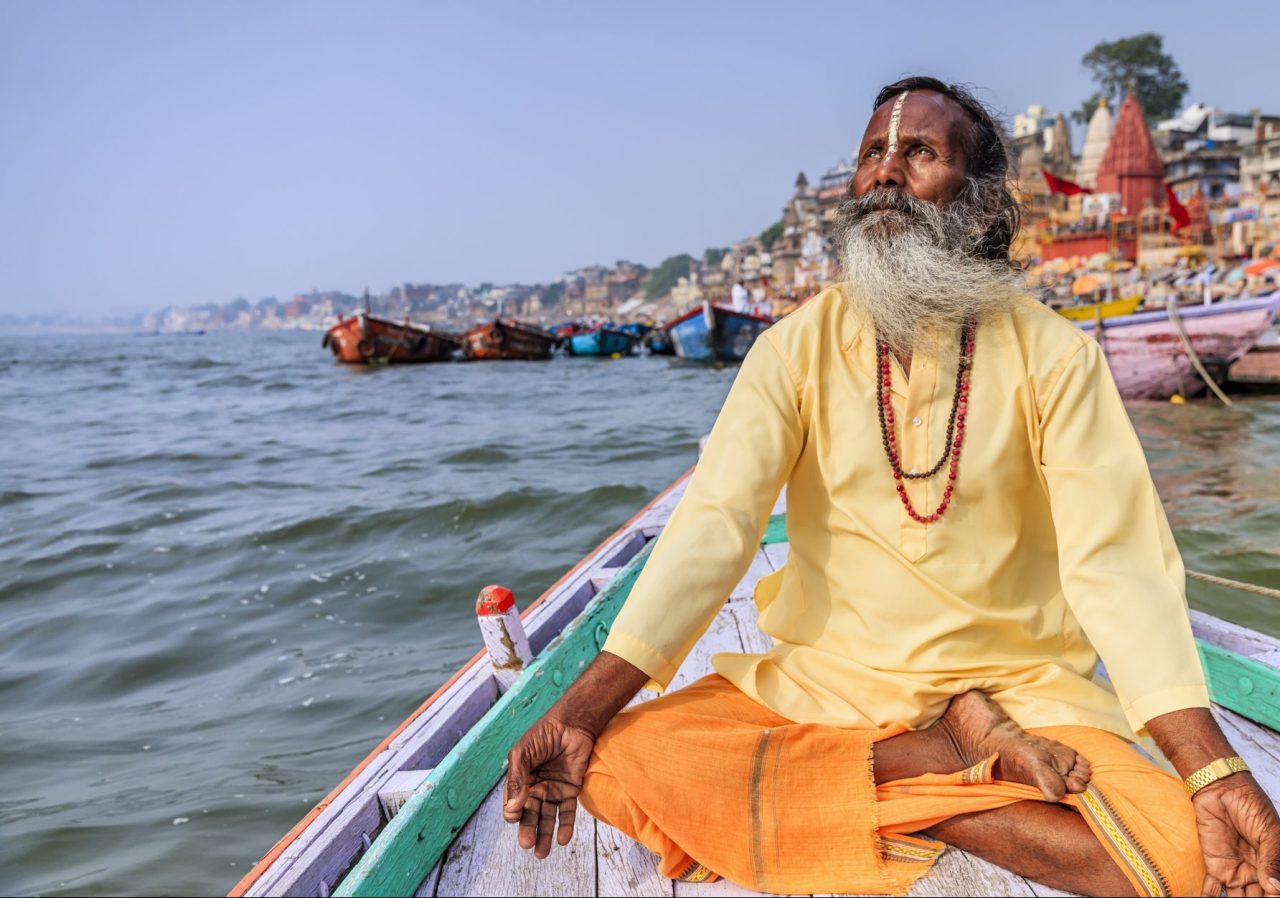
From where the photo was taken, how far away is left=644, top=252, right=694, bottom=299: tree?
12381cm

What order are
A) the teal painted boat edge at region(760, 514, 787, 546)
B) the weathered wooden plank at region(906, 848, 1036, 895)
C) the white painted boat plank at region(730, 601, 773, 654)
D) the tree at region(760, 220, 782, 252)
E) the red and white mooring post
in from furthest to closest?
the tree at region(760, 220, 782, 252) → the teal painted boat edge at region(760, 514, 787, 546) → the white painted boat plank at region(730, 601, 773, 654) → the red and white mooring post → the weathered wooden plank at region(906, 848, 1036, 895)

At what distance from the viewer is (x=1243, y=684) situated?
221 cm

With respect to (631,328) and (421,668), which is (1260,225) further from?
(421,668)

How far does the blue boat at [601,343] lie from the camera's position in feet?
116

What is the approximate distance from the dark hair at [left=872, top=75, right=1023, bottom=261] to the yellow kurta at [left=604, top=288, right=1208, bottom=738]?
0.50 feet

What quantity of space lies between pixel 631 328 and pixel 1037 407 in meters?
37.9

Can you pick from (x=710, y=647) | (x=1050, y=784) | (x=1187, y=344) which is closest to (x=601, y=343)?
(x=1187, y=344)

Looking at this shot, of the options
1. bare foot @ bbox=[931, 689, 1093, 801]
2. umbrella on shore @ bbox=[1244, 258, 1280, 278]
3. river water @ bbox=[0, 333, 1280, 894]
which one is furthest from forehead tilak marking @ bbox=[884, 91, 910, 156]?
umbrella on shore @ bbox=[1244, 258, 1280, 278]

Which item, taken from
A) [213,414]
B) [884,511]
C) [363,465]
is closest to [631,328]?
[213,414]

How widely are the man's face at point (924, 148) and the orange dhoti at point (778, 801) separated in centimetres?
101

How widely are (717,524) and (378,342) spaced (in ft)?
102

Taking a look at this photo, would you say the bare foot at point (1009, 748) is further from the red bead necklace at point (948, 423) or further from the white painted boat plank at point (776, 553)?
the white painted boat plank at point (776, 553)

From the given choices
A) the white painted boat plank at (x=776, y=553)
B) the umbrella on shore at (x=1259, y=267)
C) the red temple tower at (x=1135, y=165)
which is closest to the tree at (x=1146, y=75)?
the red temple tower at (x=1135, y=165)

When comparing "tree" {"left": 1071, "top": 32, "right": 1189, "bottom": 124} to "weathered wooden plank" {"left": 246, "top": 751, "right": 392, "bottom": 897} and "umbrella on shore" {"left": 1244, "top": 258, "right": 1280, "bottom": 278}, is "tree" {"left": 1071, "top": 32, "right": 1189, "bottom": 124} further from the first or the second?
"weathered wooden plank" {"left": 246, "top": 751, "right": 392, "bottom": 897}
